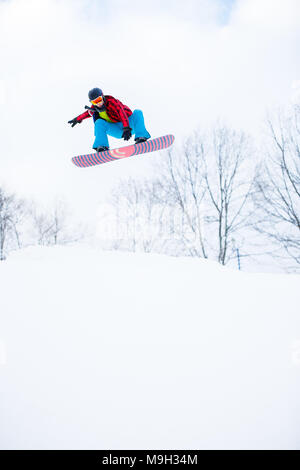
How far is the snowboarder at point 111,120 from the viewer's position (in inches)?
141

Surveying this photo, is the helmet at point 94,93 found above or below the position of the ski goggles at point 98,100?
above

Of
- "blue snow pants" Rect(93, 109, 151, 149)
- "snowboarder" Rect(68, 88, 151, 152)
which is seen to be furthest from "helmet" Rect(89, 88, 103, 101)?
"blue snow pants" Rect(93, 109, 151, 149)

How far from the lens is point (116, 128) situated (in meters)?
3.86

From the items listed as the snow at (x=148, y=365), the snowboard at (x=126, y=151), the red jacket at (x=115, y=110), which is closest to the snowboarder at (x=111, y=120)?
the red jacket at (x=115, y=110)

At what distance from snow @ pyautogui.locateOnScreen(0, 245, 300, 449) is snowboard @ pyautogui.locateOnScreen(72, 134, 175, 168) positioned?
2320mm

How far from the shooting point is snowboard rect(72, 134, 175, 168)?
155 inches

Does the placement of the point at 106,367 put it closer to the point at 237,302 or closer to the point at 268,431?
the point at 268,431

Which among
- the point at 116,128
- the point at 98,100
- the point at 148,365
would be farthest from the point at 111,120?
the point at 148,365

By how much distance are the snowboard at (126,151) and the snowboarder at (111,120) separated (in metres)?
0.10

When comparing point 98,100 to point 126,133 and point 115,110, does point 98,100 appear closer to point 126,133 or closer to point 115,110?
point 115,110

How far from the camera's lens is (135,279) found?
379 centimetres

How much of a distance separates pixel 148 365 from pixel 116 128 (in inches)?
144

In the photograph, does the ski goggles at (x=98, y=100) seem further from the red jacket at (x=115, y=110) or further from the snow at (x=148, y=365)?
the snow at (x=148, y=365)
